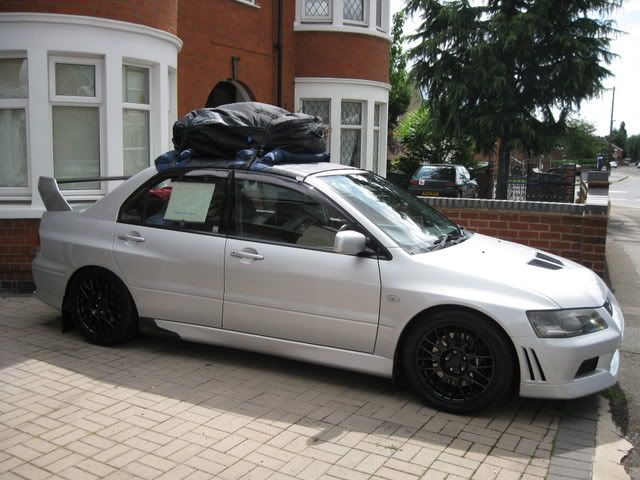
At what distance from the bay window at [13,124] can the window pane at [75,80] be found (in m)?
0.37

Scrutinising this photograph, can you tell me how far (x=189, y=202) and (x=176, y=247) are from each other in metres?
0.37

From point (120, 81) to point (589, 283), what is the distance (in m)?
5.96

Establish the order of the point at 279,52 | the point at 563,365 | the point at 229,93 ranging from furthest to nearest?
the point at 279,52
the point at 229,93
the point at 563,365

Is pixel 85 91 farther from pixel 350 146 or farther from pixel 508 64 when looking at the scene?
pixel 508 64

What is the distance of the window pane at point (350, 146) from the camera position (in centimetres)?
1485

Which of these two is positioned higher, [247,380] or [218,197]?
[218,197]

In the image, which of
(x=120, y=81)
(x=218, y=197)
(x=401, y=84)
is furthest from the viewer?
(x=401, y=84)

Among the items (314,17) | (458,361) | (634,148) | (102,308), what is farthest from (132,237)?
(634,148)

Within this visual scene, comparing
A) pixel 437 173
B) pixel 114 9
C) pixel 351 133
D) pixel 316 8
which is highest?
pixel 316 8

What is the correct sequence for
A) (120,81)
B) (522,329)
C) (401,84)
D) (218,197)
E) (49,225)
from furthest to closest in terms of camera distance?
(401,84), (120,81), (49,225), (218,197), (522,329)

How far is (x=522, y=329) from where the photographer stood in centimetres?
422

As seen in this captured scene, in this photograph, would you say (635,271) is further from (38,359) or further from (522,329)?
(38,359)

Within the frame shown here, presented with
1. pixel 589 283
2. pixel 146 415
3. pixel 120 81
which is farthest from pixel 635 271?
pixel 146 415

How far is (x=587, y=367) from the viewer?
4.35 meters
